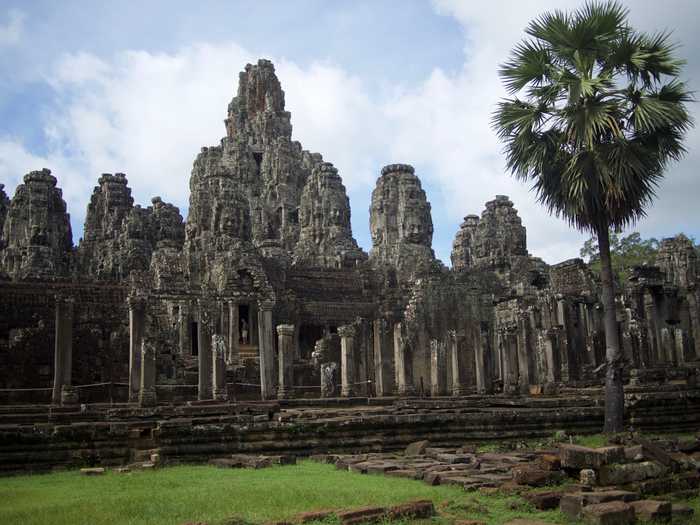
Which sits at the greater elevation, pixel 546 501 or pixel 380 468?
pixel 380 468

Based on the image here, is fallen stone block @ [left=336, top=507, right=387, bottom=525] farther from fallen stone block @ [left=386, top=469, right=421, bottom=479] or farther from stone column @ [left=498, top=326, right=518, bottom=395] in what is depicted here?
stone column @ [left=498, top=326, right=518, bottom=395]

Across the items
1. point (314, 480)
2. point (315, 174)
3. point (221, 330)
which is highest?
point (315, 174)

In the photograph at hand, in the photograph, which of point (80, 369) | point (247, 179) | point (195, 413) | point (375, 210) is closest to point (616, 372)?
point (195, 413)

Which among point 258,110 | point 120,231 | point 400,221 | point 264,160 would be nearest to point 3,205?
point 120,231

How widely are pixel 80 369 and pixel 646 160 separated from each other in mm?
20745

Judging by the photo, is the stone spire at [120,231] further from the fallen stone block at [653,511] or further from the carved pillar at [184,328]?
the fallen stone block at [653,511]

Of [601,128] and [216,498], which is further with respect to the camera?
[601,128]

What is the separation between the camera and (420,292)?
1396 inches

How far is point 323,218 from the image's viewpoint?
54.0m

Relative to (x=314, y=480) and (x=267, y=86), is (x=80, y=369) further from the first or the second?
(x=267, y=86)

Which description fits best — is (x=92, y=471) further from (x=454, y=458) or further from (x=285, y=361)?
(x=285, y=361)

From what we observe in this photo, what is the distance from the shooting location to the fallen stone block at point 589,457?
27.5ft

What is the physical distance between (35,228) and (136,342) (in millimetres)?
29430

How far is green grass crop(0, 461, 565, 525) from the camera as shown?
7438 millimetres
